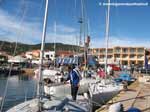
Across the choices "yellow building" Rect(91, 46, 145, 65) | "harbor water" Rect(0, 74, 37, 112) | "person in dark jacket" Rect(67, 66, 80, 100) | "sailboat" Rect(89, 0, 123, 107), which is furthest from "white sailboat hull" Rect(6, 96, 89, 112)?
"yellow building" Rect(91, 46, 145, 65)

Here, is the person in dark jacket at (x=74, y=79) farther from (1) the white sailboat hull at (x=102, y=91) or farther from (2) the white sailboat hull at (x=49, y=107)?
(1) the white sailboat hull at (x=102, y=91)

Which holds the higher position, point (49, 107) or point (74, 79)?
point (74, 79)

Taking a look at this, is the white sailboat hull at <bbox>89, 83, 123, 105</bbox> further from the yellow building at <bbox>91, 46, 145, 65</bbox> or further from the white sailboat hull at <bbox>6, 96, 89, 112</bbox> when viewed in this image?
the yellow building at <bbox>91, 46, 145, 65</bbox>

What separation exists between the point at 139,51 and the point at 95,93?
112417 mm

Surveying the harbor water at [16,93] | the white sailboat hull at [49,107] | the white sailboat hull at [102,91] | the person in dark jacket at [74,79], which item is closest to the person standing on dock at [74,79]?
the person in dark jacket at [74,79]

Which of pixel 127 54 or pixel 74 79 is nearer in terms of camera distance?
pixel 74 79

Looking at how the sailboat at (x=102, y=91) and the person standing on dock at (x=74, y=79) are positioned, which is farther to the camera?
the sailboat at (x=102, y=91)

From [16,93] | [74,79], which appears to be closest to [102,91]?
[74,79]

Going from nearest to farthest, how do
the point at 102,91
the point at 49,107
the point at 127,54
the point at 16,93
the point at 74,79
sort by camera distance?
the point at 49,107
the point at 74,79
the point at 102,91
the point at 16,93
the point at 127,54

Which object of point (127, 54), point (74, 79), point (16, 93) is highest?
point (127, 54)

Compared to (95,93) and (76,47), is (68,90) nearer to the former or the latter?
(95,93)

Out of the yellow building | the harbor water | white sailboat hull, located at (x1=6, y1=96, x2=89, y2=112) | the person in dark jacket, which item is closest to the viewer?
white sailboat hull, located at (x1=6, y1=96, x2=89, y2=112)

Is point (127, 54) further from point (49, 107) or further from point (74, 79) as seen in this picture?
point (49, 107)

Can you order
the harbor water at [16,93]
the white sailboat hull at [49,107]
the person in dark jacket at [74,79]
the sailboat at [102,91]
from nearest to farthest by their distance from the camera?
1. the white sailboat hull at [49,107]
2. the person in dark jacket at [74,79]
3. the sailboat at [102,91]
4. the harbor water at [16,93]
